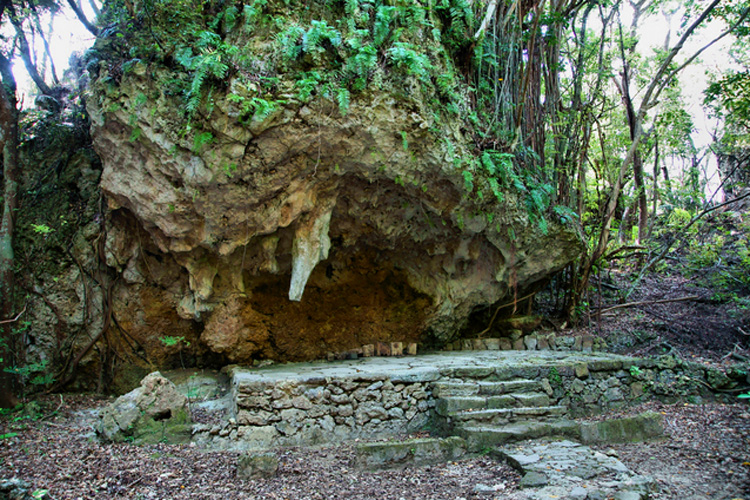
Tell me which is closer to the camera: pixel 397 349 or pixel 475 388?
pixel 475 388

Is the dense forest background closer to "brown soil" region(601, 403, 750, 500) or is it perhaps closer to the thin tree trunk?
the thin tree trunk

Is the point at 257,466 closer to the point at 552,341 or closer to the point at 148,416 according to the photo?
the point at 148,416

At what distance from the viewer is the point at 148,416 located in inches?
175

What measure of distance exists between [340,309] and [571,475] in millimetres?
4350

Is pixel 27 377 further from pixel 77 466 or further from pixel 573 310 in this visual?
pixel 573 310

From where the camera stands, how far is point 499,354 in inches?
264

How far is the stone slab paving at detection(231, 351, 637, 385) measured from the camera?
4945 mm

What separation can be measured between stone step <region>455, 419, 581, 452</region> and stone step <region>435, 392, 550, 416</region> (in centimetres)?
25

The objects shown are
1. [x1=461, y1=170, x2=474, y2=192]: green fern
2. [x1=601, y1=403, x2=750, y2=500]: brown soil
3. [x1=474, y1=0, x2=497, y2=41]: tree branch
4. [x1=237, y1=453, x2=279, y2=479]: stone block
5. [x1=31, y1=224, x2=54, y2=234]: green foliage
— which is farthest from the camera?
[x1=474, y1=0, x2=497, y2=41]: tree branch

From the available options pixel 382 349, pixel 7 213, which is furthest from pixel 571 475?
pixel 7 213

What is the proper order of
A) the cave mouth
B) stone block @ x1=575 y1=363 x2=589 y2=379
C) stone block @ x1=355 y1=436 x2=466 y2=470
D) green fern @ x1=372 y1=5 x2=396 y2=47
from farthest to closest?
the cave mouth → stone block @ x1=575 y1=363 x2=589 y2=379 → green fern @ x1=372 y1=5 x2=396 y2=47 → stone block @ x1=355 y1=436 x2=466 y2=470

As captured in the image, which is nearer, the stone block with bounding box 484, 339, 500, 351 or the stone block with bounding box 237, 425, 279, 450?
the stone block with bounding box 237, 425, 279, 450

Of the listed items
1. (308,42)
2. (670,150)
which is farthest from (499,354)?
A: (670,150)

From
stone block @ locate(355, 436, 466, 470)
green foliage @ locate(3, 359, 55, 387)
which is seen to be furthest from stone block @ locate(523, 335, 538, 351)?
green foliage @ locate(3, 359, 55, 387)
